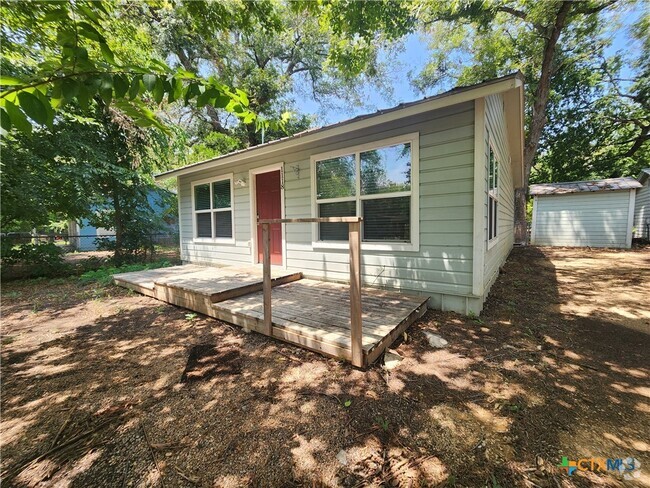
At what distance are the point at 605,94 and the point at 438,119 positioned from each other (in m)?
21.3

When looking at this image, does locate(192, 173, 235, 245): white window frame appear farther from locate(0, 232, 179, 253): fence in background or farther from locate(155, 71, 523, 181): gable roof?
locate(0, 232, 179, 253): fence in background

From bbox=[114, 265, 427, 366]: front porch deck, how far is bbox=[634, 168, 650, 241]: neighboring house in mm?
16666

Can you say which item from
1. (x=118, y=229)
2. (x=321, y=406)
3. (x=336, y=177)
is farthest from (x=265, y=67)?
(x=321, y=406)

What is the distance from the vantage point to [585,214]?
11.7 m

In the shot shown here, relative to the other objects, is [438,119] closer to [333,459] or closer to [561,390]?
[561,390]

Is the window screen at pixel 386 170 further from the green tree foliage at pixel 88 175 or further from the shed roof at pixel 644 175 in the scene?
the shed roof at pixel 644 175

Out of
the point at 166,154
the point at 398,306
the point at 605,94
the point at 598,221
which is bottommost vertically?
the point at 398,306

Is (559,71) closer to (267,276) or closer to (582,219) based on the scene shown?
(582,219)

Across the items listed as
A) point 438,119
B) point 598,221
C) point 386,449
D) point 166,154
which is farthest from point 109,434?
point 598,221

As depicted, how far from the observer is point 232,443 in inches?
66.8

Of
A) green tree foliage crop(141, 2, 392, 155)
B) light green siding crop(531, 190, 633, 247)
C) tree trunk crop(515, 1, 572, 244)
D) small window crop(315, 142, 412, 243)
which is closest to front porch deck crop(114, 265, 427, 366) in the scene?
small window crop(315, 142, 412, 243)

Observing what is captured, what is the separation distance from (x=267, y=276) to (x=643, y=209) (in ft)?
63.2

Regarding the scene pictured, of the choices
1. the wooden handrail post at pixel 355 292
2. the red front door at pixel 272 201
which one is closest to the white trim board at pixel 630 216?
the red front door at pixel 272 201

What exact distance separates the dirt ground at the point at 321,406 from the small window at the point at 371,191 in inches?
62.4
